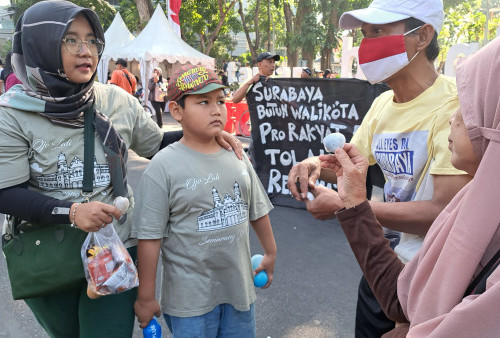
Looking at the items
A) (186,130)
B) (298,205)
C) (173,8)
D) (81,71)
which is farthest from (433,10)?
(173,8)

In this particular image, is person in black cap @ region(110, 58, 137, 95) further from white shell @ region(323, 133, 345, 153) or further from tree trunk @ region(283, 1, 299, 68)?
tree trunk @ region(283, 1, 299, 68)

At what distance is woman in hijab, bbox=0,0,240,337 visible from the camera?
5.35 ft

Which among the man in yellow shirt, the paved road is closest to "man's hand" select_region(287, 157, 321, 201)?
the man in yellow shirt

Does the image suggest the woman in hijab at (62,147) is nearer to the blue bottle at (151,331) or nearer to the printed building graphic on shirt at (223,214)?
the blue bottle at (151,331)

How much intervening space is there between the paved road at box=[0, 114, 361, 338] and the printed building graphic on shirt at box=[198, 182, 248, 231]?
1.36m

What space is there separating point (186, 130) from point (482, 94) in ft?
4.28

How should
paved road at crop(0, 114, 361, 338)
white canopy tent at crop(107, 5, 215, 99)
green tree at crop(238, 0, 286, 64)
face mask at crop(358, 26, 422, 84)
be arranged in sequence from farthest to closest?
green tree at crop(238, 0, 286, 64)
white canopy tent at crop(107, 5, 215, 99)
paved road at crop(0, 114, 361, 338)
face mask at crop(358, 26, 422, 84)

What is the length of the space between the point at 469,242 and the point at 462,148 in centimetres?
29

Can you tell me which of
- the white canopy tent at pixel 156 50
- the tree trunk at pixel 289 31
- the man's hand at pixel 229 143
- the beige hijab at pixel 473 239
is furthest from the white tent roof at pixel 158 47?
the beige hijab at pixel 473 239

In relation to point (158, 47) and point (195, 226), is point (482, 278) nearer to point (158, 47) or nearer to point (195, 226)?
point (195, 226)

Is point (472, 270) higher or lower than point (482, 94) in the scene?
lower

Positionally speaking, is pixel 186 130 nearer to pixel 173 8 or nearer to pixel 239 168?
pixel 239 168

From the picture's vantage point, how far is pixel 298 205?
5848 mm

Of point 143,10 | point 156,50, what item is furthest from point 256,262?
point 143,10
